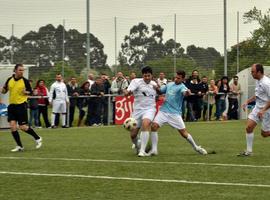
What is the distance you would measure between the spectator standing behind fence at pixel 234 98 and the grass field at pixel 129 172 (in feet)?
38.5

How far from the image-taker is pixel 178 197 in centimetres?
941

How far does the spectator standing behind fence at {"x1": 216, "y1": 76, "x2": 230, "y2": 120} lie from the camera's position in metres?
30.2

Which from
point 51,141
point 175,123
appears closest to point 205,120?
point 51,141

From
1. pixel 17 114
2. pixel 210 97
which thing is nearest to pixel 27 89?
pixel 17 114

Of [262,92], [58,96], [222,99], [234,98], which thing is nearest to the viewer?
[262,92]

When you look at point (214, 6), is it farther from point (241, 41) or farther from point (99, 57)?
point (99, 57)

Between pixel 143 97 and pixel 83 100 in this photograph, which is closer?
pixel 143 97

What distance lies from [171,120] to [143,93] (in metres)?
0.83

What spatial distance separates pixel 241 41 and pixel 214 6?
244 centimetres

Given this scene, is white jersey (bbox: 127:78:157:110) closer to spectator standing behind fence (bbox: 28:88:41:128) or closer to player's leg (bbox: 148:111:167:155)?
player's leg (bbox: 148:111:167:155)

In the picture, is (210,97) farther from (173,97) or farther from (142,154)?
(142,154)

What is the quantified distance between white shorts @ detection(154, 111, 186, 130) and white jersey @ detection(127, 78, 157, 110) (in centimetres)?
31

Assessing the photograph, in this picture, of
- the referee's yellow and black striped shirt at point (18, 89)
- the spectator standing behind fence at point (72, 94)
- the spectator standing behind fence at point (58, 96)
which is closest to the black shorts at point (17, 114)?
the referee's yellow and black striped shirt at point (18, 89)

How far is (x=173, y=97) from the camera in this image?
49.9 feet
